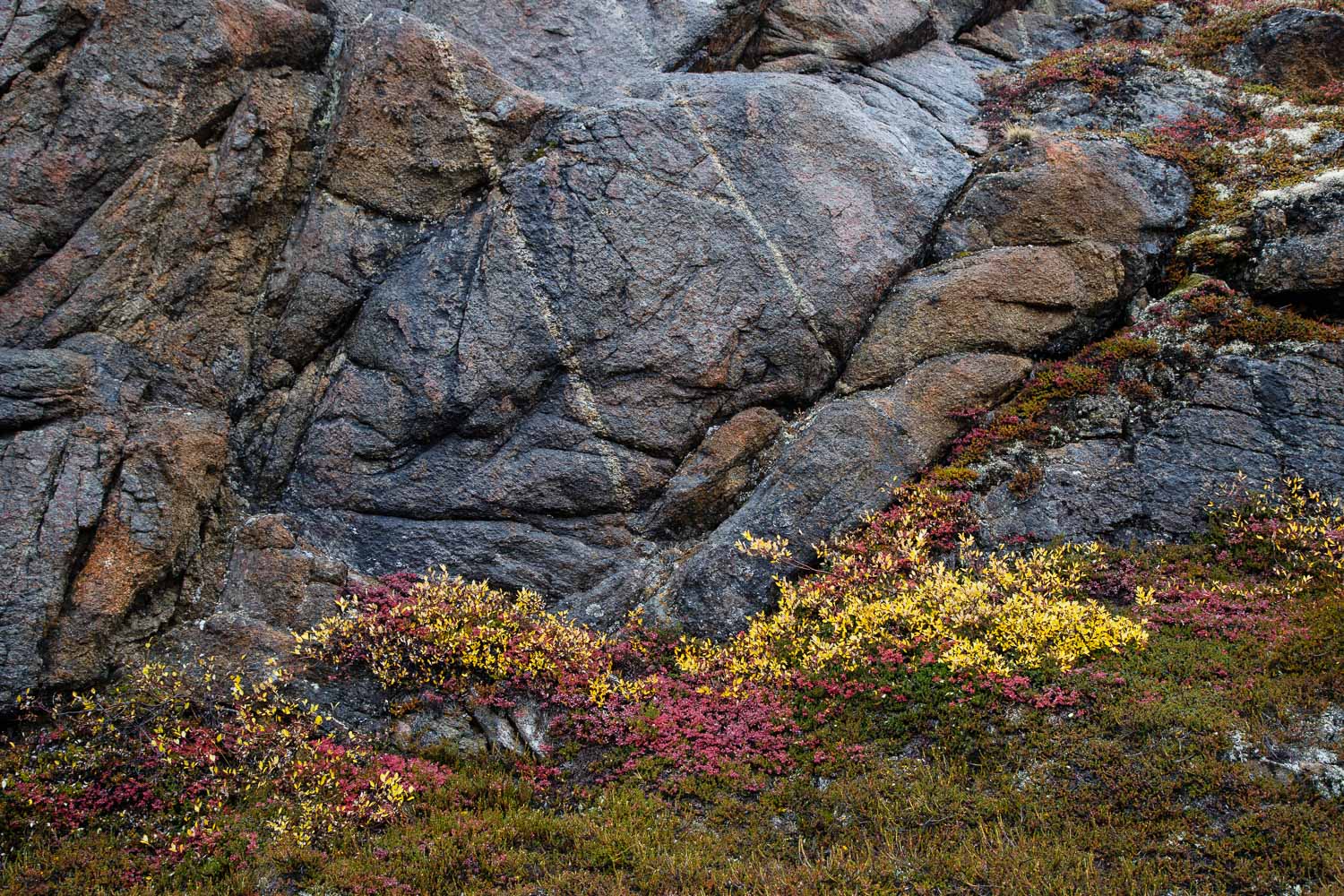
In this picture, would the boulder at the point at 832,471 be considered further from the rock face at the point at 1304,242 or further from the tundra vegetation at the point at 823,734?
the rock face at the point at 1304,242

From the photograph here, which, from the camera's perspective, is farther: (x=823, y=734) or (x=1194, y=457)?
(x=1194, y=457)

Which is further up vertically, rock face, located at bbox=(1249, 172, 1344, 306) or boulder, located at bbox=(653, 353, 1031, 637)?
rock face, located at bbox=(1249, 172, 1344, 306)

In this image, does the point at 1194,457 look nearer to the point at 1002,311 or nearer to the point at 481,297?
the point at 1002,311

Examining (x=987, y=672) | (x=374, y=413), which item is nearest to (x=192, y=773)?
(x=374, y=413)

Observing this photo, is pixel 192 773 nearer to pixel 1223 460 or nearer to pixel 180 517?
pixel 180 517

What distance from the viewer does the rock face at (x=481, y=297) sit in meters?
13.4

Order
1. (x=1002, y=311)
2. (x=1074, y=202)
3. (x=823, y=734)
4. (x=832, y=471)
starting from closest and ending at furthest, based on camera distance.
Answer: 1. (x=823, y=734)
2. (x=832, y=471)
3. (x=1002, y=311)
4. (x=1074, y=202)

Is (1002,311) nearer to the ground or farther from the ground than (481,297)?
farther from the ground

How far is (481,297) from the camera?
15.1 metres

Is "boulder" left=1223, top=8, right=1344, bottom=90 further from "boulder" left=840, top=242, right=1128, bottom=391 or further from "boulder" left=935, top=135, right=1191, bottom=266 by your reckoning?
"boulder" left=840, top=242, right=1128, bottom=391

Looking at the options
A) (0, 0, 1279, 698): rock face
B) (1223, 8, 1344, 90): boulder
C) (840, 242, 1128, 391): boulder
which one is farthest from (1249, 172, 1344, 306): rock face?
(1223, 8, 1344, 90): boulder

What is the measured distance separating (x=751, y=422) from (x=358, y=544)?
706cm

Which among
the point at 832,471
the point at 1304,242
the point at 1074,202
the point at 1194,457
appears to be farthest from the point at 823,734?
the point at 1304,242

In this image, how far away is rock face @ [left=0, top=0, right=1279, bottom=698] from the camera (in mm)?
13430
